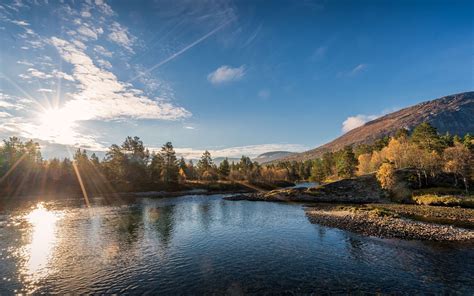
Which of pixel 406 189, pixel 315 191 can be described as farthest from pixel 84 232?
pixel 406 189

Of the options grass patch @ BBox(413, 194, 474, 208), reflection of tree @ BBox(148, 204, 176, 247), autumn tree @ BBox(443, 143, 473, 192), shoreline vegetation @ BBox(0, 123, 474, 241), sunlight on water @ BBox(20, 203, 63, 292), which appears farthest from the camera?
autumn tree @ BBox(443, 143, 473, 192)

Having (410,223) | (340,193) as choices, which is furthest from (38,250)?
(340,193)

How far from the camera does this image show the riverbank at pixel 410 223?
38.0 meters

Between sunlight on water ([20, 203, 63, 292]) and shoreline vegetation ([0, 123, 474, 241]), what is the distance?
4409 centimetres

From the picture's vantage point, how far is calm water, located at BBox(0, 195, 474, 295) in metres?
23.1

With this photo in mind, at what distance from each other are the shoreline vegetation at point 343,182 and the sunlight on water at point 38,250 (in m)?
44.1

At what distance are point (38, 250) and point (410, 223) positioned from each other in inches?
2330

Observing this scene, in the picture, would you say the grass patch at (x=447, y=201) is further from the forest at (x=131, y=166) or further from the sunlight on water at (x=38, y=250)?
the sunlight on water at (x=38, y=250)

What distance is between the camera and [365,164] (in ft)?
422

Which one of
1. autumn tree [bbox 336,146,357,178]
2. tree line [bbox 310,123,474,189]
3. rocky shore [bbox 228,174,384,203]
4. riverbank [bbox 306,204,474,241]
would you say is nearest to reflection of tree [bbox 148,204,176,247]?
riverbank [bbox 306,204,474,241]

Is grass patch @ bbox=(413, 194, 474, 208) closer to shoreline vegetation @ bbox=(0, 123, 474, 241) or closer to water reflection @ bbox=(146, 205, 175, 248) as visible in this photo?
shoreline vegetation @ bbox=(0, 123, 474, 241)

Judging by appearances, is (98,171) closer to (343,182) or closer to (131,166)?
(131,166)

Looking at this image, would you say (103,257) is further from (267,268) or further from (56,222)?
(56,222)

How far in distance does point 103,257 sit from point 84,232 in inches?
652
